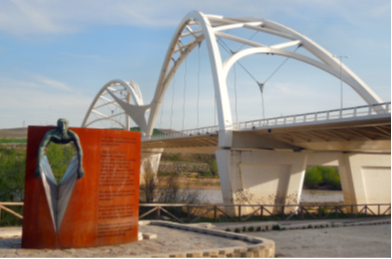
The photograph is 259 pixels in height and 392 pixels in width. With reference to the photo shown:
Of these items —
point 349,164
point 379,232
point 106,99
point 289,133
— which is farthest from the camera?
point 106,99

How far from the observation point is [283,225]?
18234 millimetres

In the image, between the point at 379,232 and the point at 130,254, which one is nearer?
the point at 130,254

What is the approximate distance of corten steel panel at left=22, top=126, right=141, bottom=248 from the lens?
9.85 m

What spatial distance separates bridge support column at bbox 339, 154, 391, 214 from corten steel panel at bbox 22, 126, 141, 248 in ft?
74.6

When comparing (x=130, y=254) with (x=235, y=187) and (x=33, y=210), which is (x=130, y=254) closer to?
(x=33, y=210)

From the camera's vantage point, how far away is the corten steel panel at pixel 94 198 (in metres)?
9.85

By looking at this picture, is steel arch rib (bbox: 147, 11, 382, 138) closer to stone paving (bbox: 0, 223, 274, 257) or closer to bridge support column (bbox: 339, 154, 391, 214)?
bridge support column (bbox: 339, 154, 391, 214)

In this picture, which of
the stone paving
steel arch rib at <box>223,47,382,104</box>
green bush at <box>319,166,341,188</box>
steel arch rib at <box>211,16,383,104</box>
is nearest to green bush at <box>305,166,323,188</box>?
green bush at <box>319,166,341,188</box>

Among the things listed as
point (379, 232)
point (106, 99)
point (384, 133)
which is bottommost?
point (379, 232)

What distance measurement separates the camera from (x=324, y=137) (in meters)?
25.2

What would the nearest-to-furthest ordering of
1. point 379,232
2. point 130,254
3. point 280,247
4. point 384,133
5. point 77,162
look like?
1. point 130,254
2. point 77,162
3. point 280,247
4. point 379,232
5. point 384,133

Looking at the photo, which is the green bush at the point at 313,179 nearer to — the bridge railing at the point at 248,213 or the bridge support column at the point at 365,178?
the bridge railing at the point at 248,213

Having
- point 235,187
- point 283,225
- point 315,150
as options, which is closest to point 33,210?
point 283,225

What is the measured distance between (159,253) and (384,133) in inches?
688
